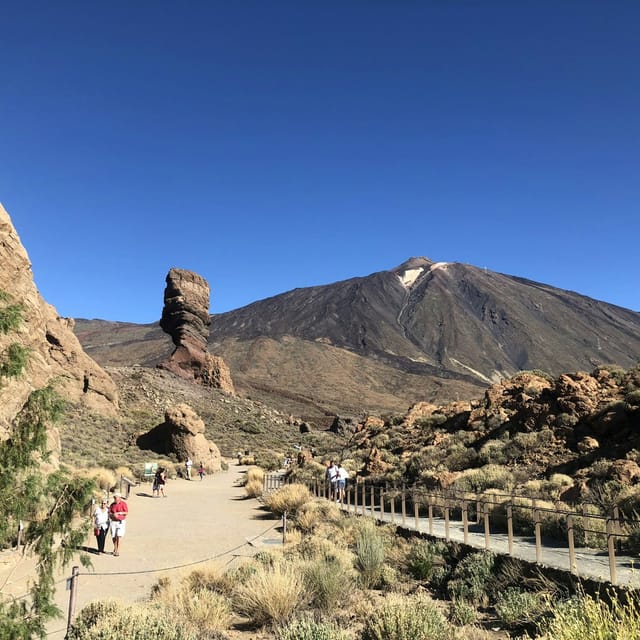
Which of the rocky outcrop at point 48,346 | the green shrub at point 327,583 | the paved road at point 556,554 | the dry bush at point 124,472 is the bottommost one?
the green shrub at point 327,583

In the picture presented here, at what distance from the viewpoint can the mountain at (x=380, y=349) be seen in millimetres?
103062

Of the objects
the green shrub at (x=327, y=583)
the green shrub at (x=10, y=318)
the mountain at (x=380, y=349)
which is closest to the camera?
the green shrub at (x=10, y=318)

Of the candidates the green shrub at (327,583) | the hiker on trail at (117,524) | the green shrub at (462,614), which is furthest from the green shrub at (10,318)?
the hiker on trail at (117,524)

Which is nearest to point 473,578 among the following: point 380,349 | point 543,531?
point 543,531

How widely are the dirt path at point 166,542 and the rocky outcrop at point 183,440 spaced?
9.01 metres

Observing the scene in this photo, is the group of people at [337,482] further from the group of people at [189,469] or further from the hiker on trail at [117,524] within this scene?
the group of people at [189,469]

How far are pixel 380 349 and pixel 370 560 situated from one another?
144867mm

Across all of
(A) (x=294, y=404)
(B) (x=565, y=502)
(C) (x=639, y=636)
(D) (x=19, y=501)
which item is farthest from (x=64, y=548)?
(A) (x=294, y=404)

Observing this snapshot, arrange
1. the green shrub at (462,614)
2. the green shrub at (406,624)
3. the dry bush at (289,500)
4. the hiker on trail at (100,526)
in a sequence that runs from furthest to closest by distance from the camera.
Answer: the dry bush at (289,500) → the hiker on trail at (100,526) → the green shrub at (462,614) → the green shrub at (406,624)

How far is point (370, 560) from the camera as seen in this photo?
9773 mm

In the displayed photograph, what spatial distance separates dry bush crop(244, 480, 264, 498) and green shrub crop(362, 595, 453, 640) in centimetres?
1734

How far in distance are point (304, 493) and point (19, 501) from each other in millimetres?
14628

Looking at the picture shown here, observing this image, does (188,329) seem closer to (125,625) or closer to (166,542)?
(166,542)

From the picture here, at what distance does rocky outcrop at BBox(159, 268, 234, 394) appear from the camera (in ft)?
207
